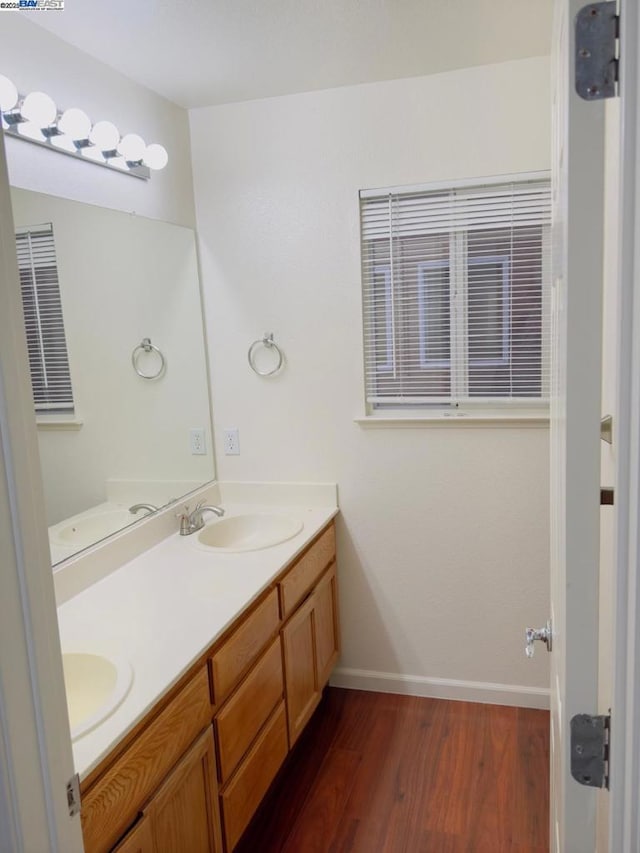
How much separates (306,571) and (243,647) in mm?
549

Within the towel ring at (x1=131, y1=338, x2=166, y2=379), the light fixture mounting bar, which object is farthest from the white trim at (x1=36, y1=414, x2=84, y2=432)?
the light fixture mounting bar

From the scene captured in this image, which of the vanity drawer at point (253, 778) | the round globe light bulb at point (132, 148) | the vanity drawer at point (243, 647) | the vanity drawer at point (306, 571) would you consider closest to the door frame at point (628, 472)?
the vanity drawer at point (243, 647)

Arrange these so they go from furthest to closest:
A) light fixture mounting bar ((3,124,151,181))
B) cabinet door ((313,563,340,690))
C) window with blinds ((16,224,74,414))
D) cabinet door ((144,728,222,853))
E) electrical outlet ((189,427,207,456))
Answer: electrical outlet ((189,427,207,456)) < cabinet door ((313,563,340,690)) < window with blinds ((16,224,74,414)) < light fixture mounting bar ((3,124,151,181)) < cabinet door ((144,728,222,853))

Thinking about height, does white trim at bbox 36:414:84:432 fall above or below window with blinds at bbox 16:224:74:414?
below

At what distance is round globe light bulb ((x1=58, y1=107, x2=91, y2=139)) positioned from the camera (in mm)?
1850

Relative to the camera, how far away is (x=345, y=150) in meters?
2.46

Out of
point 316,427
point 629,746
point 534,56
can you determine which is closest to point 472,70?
point 534,56

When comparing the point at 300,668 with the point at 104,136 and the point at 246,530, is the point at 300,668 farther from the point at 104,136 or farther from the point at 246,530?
the point at 104,136

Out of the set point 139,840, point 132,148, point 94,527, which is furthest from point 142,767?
point 132,148

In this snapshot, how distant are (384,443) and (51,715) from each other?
76.3 inches

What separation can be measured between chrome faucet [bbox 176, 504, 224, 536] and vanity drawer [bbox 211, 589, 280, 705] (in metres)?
0.58

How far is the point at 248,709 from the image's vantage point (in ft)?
5.96

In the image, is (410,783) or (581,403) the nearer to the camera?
(581,403)

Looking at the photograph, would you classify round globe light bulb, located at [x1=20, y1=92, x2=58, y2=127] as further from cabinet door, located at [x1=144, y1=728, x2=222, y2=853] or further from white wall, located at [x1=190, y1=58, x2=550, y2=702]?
cabinet door, located at [x1=144, y1=728, x2=222, y2=853]
